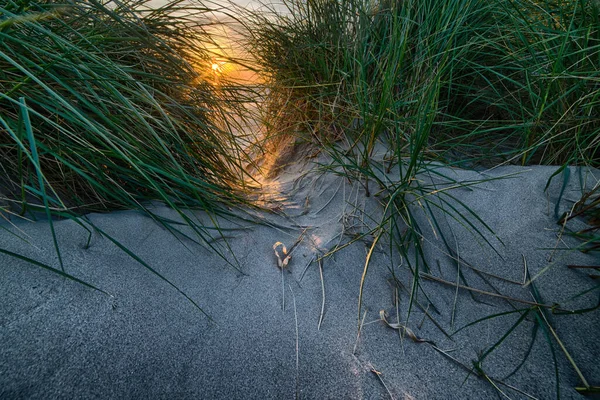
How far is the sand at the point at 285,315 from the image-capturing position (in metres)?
0.67

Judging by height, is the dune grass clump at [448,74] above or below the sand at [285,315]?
above

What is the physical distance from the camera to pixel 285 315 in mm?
908

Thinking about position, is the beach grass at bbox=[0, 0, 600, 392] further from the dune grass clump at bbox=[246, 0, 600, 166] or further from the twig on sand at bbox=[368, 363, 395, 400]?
the twig on sand at bbox=[368, 363, 395, 400]

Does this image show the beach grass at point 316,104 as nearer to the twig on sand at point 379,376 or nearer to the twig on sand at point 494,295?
the twig on sand at point 494,295

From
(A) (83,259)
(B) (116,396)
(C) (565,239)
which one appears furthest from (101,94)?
(C) (565,239)

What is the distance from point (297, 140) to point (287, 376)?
5.02 feet

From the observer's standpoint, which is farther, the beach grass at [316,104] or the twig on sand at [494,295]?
the beach grass at [316,104]

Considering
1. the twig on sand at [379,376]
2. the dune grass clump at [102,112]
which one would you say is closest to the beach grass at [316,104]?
the dune grass clump at [102,112]

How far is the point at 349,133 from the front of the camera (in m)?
1.64

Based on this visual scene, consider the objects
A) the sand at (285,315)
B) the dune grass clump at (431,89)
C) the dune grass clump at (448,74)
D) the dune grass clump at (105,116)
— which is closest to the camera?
the sand at (285,315)

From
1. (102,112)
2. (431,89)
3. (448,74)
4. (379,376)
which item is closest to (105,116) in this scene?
(102,112)

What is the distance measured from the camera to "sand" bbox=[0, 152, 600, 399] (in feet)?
2.19

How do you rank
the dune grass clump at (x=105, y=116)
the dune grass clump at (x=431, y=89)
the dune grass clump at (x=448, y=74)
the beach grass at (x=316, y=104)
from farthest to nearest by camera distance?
the dune grass clump at (x=448, y=74), the dune grass clump at (x=431, y=89), the beach grass at (x=316, y=104), the dune grass clump at (x=105, y=116)

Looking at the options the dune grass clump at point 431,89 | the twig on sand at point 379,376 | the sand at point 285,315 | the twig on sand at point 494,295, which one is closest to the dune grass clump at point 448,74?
the dune grass clump at point 431,89
